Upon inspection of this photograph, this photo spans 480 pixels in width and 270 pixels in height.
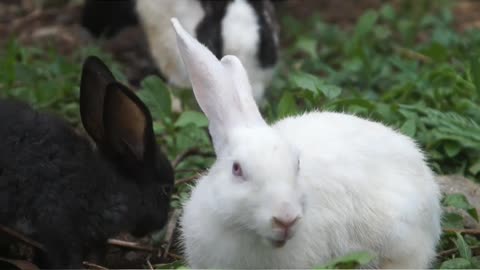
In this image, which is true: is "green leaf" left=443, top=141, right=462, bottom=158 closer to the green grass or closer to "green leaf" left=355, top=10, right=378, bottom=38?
the green grass

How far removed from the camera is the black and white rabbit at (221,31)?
6.45 meters

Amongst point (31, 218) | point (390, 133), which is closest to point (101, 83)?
point (31, 218)

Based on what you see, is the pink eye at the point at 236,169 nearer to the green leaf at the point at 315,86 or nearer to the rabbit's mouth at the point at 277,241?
the rabbit's mouth at the point at 277,241

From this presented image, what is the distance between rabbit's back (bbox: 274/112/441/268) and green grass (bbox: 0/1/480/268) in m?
0.21

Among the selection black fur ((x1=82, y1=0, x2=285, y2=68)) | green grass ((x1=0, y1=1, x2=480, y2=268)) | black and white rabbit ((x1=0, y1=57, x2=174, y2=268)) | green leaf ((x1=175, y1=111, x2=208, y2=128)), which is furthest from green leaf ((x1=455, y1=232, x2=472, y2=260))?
black fur ((x1=82, y1=0, x2=285, y2=68))

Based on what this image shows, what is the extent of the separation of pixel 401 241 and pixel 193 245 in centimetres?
84

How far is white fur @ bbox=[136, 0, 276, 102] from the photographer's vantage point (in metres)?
6.44

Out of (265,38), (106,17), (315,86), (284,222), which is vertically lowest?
(106,17)

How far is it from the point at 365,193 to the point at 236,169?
2.07 feet

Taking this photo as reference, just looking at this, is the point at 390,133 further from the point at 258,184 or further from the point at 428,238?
the point at 258,184

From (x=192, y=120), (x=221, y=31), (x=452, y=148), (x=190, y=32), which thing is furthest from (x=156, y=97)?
(x=452, y=148)

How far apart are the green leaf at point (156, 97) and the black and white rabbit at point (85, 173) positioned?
3.11 ft

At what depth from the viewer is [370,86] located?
6965mm

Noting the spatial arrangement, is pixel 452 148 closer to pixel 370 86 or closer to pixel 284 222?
pixel 370 86
